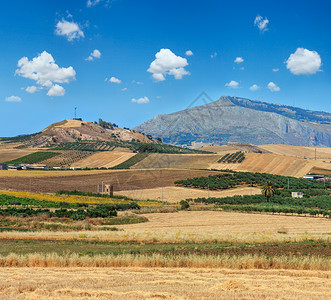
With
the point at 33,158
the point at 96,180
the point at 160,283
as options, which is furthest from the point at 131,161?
the point at 160,283

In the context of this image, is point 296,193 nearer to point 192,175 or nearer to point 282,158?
point 192,175

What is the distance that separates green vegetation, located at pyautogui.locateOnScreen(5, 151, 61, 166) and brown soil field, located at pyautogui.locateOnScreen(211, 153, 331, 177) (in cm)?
7517

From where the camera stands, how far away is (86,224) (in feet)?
147

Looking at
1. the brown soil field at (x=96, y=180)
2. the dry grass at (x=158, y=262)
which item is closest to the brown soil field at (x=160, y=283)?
the dry grass at (x=158, y=262)

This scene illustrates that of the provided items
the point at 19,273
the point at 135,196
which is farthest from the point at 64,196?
the point at 19,273

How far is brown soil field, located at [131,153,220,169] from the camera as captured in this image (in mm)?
135450

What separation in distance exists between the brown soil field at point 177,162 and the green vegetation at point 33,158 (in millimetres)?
45266

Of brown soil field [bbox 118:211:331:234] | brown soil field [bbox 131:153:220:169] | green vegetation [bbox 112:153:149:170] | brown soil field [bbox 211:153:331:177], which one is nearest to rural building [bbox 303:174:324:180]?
brown soil field [bbox 211:153:331:177]

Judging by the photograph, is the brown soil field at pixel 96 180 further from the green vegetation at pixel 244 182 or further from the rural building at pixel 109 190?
the rural building at pixel 109 190

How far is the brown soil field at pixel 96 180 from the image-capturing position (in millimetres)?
88750

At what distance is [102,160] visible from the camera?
155 metres

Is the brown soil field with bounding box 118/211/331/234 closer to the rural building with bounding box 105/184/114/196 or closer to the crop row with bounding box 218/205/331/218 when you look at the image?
the crop row with bounding box 218/205/331/218

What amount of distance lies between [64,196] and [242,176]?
55.1 m

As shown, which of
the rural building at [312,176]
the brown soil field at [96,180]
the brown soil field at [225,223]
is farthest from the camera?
the rural building at [312,176]
